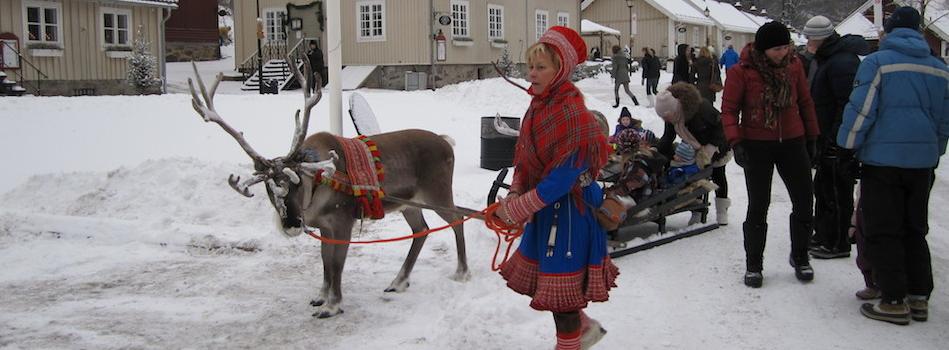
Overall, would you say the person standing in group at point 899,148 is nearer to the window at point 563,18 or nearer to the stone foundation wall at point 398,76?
the stone foundation wall at point 398,76

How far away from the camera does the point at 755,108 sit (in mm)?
5590

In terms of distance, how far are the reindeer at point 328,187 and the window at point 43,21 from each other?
62.6 ft

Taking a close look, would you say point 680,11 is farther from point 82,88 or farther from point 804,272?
point 804,272

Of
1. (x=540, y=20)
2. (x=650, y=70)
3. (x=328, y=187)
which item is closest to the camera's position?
(x=328, y=187)

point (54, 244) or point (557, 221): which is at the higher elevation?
point (557, 221)

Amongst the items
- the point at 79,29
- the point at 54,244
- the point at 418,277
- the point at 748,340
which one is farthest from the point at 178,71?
the point at 748,340

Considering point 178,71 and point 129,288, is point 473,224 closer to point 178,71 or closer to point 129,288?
point 129,288

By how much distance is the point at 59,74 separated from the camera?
22297 millimetres

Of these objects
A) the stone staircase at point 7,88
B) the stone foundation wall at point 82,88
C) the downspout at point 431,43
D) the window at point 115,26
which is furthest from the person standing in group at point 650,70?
the stone staircase at point 7,88

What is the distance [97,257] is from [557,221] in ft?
16.3

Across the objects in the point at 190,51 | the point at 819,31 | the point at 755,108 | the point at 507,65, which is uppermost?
the point at 190,51

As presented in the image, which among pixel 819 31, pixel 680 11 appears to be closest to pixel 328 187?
pixel 819 31

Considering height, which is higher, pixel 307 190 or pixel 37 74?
pixel 37 74

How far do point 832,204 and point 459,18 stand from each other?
2260 centimetres
